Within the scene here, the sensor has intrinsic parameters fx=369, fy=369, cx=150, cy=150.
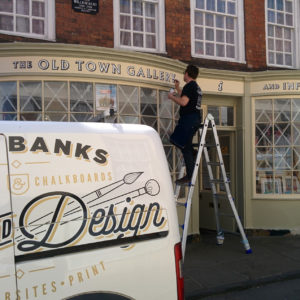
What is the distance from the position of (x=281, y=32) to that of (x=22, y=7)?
5.92 metres

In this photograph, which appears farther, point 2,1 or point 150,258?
point 2,1

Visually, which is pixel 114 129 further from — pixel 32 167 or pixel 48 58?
pixel 48 58

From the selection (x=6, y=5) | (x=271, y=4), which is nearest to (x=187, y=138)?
(x=6, y=5)

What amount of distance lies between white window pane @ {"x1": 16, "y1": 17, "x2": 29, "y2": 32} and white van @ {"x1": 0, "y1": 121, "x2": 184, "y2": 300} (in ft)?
14.8

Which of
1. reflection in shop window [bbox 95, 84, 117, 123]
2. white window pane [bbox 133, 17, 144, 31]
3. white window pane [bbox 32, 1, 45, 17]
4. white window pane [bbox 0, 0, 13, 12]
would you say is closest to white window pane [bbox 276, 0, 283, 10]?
white window pane [bbox 133, 17, 144, 31]

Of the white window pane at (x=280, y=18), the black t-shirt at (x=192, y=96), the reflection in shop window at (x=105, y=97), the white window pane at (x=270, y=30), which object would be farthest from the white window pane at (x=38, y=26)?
the white window pane at (x=280, y=18)

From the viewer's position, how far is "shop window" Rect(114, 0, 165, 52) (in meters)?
7.32

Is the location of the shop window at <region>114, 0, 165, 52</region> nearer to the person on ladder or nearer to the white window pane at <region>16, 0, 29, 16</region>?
the white window pane at <region>16, 0, 29, 16</region>

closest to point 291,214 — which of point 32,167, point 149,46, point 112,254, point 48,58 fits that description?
point 149,46

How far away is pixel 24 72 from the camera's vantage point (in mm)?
5711

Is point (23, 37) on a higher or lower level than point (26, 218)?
higher

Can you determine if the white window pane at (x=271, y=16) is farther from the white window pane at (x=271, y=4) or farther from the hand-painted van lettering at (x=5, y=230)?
the hand-painted van lettering at (x=5, y=230)

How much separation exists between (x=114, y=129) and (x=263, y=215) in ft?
20.3

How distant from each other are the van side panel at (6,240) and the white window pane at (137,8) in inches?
229
